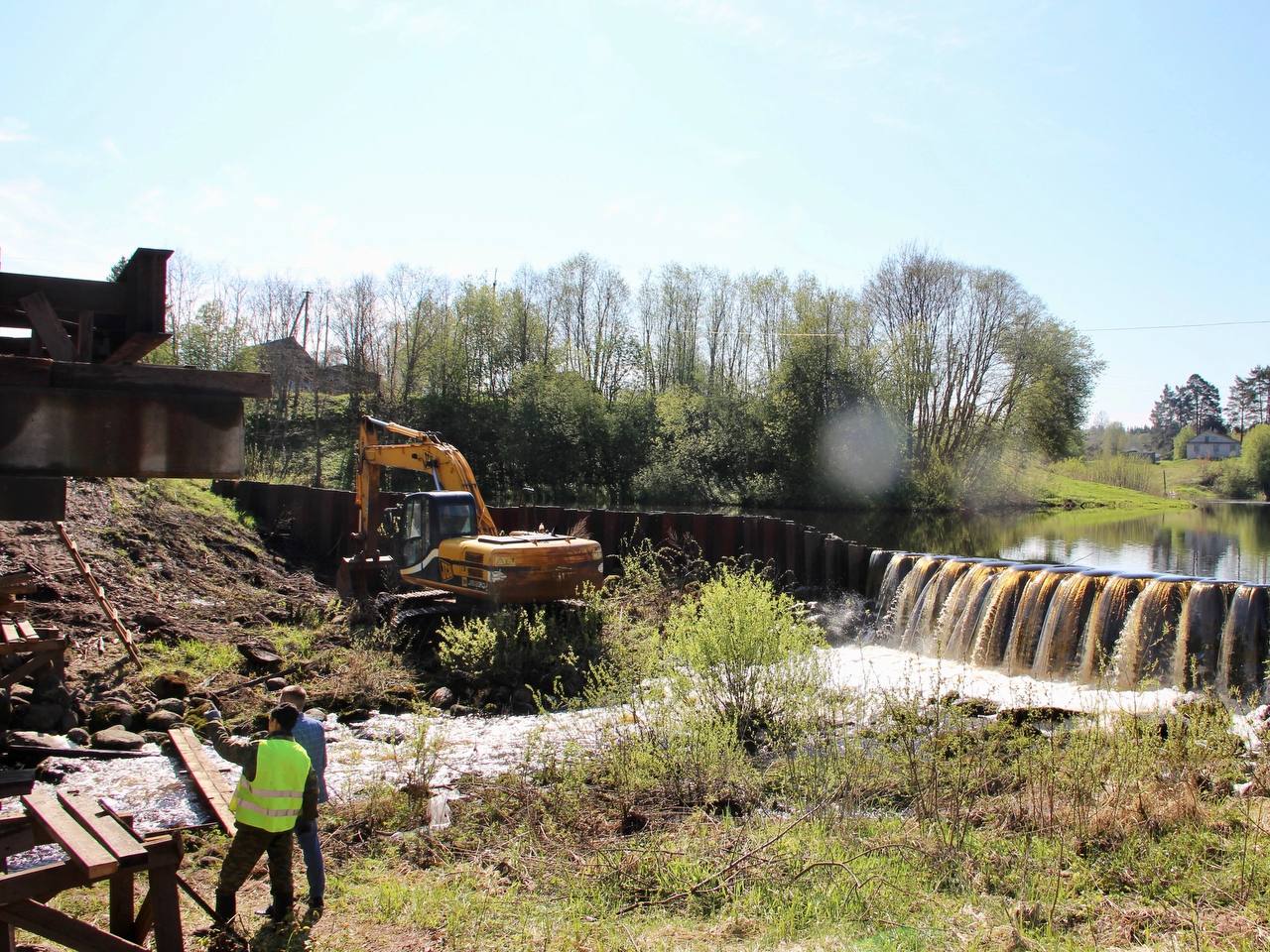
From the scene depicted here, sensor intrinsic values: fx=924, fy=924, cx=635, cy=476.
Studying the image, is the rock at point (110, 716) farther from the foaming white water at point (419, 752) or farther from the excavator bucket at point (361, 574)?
the excavator bucket at point (361, 574)

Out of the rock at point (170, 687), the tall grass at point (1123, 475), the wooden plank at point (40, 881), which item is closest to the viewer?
the wooden plank at point (40, 881)

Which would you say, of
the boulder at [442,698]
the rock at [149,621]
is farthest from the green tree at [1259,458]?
the rock at [149,621]

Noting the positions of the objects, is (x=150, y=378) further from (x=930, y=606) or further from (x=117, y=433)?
(x=930, y=606)

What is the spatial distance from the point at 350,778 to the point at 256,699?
2.77m

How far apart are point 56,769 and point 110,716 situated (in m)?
1.20

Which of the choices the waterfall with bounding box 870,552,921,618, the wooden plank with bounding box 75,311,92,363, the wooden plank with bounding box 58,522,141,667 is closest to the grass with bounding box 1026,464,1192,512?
the waterfall with bounding box 870,552,921,618

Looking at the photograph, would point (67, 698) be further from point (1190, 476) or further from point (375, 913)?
point (1190, 476)

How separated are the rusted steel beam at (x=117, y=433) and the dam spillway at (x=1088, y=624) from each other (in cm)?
943

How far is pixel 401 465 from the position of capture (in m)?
15.9

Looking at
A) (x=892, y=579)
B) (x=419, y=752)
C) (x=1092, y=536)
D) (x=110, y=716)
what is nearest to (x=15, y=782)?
(x=110, y=716)

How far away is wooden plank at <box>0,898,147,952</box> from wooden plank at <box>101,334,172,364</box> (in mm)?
2499

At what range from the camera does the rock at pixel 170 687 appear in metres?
10.4

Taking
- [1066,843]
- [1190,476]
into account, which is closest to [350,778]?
[1066,843]

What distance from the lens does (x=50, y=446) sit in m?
3.82
